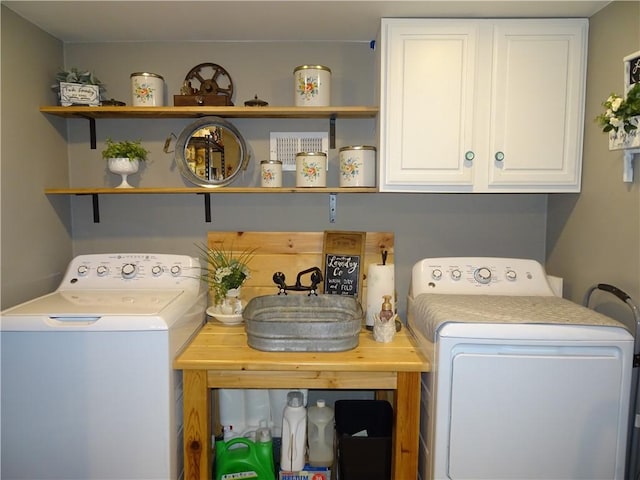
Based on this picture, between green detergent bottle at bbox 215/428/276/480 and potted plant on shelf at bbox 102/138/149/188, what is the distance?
4.05 ft

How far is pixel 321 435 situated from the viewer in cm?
198

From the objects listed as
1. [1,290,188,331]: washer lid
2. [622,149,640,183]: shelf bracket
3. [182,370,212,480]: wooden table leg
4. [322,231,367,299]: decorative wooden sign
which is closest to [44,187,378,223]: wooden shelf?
[322,231,367,299]: decorative wooden sign

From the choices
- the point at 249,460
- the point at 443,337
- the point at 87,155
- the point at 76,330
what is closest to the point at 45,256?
the point at 87,155

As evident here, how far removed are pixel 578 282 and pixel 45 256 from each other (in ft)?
7.67

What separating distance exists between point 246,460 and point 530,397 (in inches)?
44.0

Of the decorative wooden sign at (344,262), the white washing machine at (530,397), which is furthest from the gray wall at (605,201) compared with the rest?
the decorative wooden sign at (344,262)

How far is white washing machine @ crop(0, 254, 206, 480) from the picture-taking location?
1487mm

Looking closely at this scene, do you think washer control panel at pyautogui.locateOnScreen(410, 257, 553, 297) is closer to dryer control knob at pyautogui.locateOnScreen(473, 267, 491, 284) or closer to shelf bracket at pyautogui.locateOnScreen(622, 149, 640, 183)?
dryer control knob at pyautogui.locateOnScreen(473, 267, 491, 284)

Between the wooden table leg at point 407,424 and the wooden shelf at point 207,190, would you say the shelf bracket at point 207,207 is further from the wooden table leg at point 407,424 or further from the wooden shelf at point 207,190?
the wooden table leg at point 407,424

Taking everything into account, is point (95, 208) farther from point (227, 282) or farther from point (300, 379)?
point (300, 379)

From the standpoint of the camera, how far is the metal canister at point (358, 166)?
1.95 meters

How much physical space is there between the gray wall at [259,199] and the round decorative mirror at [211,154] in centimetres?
7

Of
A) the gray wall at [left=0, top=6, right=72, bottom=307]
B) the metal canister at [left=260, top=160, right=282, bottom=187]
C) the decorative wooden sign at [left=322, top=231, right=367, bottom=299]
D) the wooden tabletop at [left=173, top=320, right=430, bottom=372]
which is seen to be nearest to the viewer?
the wooden tabletop at [left=173, top=320, right=430, bottom=372]

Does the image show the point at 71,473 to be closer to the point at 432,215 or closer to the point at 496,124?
the point at 432,215
